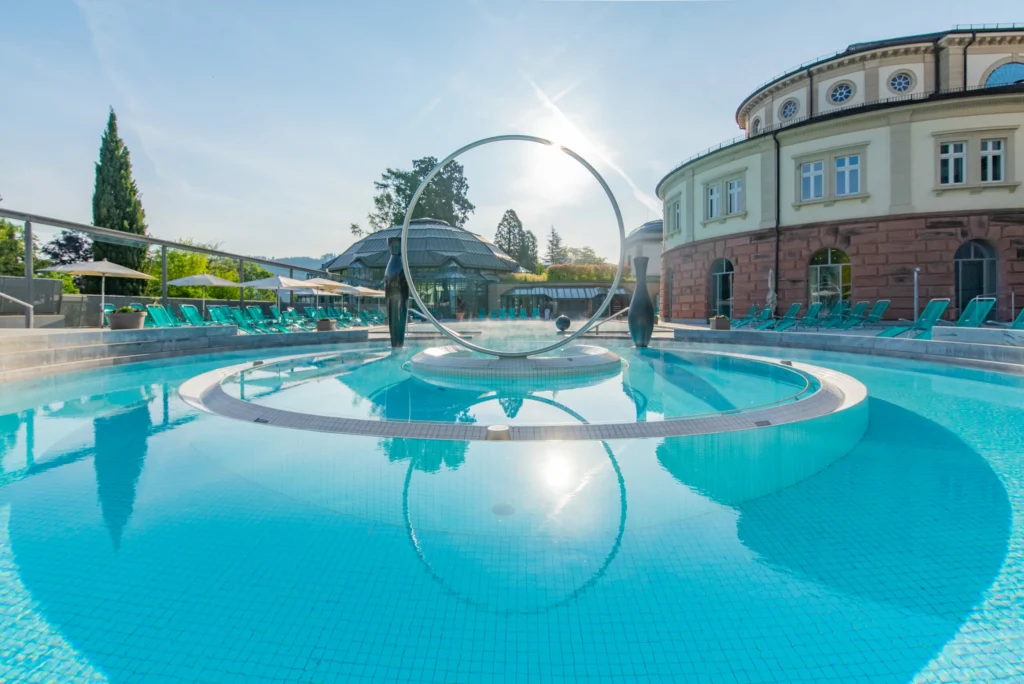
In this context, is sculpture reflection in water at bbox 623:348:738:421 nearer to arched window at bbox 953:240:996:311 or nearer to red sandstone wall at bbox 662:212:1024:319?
red sandstone wall at bbox 662:212:1024:319

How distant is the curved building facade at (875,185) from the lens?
15906mm

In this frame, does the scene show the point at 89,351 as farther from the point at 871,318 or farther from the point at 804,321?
the point at 871,318

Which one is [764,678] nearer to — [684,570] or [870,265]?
[684,570]

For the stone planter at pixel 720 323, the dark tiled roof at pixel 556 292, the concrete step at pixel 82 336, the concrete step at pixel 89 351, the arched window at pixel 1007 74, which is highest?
the arched window at pixel 1007 74

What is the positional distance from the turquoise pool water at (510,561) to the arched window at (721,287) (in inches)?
696

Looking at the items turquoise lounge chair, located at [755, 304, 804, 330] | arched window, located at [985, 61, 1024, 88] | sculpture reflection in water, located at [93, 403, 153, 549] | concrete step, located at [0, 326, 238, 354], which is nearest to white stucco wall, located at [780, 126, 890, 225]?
turquoise lounge chair, located at [755, 304, 804, 330]

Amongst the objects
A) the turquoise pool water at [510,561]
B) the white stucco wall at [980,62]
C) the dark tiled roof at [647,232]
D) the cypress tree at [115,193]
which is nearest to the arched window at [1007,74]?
the white stucco wall at [980,62]

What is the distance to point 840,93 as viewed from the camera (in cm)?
2002

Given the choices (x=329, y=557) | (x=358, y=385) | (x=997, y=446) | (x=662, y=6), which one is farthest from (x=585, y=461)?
(x=662, y=6)

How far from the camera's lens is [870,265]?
16984mm

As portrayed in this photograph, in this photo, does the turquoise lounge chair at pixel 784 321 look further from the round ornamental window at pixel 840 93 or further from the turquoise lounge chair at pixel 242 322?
the turquoise lounge chair at pixel 242 322

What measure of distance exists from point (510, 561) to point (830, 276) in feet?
63.1

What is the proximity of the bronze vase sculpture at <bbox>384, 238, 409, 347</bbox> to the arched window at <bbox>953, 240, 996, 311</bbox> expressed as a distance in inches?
640

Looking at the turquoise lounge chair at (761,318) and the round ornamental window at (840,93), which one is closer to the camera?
the turquoise lounge chair at (761,318)
